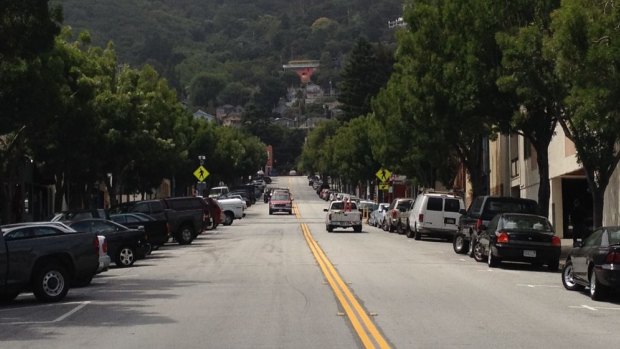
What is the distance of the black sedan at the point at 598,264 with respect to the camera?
19516 millimetres

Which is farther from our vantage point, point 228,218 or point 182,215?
point 228,218

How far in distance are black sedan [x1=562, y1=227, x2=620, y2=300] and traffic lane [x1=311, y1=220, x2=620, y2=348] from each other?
0.34 m

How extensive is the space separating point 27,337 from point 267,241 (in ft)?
92.3

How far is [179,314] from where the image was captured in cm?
1741

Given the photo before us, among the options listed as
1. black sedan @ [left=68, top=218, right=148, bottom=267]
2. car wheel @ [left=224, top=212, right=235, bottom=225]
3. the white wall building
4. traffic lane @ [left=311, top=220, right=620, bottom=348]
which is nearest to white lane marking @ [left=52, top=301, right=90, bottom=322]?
traffic lane @ [left=311, top=220, right=620, bottom=348]

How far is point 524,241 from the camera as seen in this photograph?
2773cm

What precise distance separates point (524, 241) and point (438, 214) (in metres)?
16.1

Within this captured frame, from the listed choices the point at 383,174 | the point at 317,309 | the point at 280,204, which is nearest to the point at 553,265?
the point at 317,309

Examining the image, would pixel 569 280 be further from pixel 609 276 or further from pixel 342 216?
pixel 342 216

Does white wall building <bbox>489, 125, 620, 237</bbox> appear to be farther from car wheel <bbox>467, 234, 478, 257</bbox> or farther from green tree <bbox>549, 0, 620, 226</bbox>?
green tree <bbox>549, 0, 620, 226</bbox>

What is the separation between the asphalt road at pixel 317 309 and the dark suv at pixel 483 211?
6.75 feet

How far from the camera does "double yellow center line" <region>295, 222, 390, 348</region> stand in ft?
45.7

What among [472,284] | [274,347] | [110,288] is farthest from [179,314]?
[472,284]

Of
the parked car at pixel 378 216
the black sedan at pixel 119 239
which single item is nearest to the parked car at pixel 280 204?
the parked car at pixel 378 216
